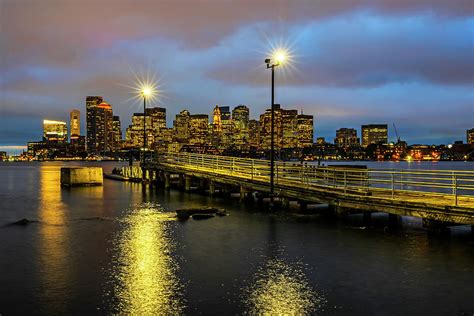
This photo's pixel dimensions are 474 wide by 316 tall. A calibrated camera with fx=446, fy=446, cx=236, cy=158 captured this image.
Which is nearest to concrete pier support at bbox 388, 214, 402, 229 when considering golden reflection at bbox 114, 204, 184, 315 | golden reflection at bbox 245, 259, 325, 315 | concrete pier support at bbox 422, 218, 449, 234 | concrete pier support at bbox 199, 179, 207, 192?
concrete pier support at bbox 422, 218, 449, 234

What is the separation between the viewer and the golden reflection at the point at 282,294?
10.3 m

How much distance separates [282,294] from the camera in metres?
11.4

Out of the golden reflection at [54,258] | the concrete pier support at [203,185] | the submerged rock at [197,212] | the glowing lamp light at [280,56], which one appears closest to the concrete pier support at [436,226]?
the submerged rock at [197,212]

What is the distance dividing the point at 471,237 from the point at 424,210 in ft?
8.31

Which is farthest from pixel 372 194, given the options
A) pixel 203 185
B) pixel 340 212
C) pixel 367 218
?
pixel 203 185

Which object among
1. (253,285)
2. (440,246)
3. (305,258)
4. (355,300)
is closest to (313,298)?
(355,300)

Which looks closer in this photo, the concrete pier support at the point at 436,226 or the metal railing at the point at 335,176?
the concrete pier support at the point at 436,226

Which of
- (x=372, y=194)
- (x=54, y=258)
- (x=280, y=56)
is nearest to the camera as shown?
(x=54, y=258)

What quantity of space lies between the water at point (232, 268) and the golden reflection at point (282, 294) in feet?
0.09

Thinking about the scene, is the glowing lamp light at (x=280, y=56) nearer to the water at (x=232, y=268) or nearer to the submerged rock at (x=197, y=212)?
the water at (x=232, y=268)

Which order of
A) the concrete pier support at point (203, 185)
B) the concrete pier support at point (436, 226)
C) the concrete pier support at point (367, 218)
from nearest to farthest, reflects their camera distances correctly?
the concrete pier support at point (436, 226)
the concrete pier support at point (367, 218)
the concrete pier support at point (203, 185)

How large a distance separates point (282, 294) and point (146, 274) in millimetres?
4301

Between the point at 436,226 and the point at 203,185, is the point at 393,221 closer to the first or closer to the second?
the point at 436,226

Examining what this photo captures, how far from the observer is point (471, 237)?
19688mm
